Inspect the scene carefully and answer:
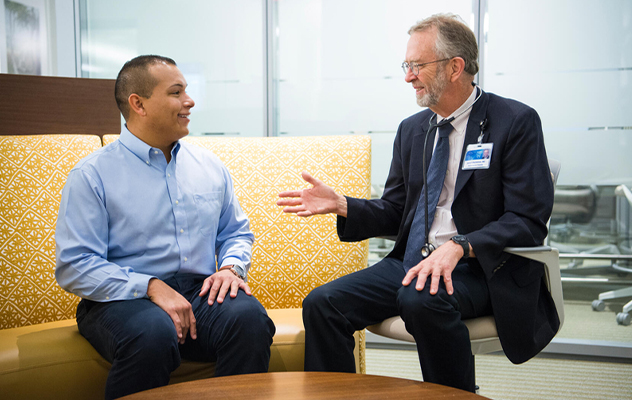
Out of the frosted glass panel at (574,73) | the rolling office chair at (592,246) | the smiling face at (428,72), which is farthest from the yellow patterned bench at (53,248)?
the rolling office chair at (592,246)

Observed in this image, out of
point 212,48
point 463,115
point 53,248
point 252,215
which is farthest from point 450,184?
point 212,48

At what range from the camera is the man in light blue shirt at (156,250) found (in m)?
1.46

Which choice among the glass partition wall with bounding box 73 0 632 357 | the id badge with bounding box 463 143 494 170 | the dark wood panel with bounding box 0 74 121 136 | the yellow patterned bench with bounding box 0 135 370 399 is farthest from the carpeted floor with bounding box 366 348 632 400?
the dark wood panel with bounding box 0 74 121 136

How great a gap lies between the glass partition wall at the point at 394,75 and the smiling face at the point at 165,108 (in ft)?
4.60

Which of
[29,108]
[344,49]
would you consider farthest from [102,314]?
[344,49]

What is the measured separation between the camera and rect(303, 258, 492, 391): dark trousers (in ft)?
4.79

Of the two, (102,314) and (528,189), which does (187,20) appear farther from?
(528,189)

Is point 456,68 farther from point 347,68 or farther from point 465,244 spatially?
point 347,68

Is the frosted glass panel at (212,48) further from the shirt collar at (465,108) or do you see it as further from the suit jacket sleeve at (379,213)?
the shirt collar at (465,108)

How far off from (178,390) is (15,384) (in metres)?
0.75

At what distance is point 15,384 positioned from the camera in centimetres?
148

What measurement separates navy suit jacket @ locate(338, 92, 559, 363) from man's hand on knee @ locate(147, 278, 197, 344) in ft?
2.00

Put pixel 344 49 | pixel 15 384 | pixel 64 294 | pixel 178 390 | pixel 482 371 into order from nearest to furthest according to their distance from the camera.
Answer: pixel 178 390 → pixel 15 384 → pixel 64 294 → pixel 482 371 → pixel 344 49

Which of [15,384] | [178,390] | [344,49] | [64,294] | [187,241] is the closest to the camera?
[178,390]
